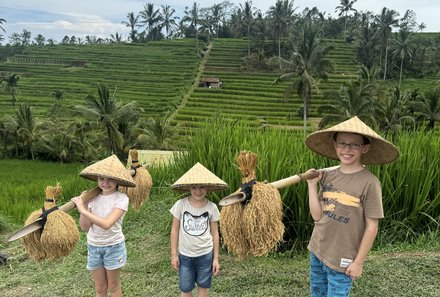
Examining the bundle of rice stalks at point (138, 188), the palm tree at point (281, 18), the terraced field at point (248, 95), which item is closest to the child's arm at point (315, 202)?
the bundle of rice stalks at point (138, 188)

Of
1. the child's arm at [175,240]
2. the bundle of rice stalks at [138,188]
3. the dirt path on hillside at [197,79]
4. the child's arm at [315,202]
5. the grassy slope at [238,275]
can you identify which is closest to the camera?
the child's arm at [315,202]

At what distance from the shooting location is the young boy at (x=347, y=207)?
201 cm

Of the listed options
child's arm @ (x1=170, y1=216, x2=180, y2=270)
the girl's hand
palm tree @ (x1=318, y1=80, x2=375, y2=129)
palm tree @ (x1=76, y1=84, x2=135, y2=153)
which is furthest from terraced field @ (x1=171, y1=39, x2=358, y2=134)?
the girl's hand

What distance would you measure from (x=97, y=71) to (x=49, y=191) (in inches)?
1889

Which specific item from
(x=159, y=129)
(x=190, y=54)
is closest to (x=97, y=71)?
(x=190, y=54)

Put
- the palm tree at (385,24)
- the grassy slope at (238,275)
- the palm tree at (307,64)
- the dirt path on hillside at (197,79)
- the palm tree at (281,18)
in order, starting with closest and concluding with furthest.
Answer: the grassy slope at (238,275) < the palm tree at (307,64) < the dirt path on hillside at (197,79) < the palm tree at (385,24) < the palm tree at (281,18)

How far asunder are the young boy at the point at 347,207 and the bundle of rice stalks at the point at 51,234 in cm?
128

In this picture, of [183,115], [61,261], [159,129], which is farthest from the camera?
[183,115]

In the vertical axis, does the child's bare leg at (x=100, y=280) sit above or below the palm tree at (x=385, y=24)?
below

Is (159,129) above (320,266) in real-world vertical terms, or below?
below

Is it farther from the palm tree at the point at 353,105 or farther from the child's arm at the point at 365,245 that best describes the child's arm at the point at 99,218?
the palm tree at the point at 353,105

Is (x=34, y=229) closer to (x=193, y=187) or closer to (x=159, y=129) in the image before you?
(x=193, y=187)

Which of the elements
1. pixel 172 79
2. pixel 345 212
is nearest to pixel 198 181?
pixel 345 212

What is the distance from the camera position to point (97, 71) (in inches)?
1868
